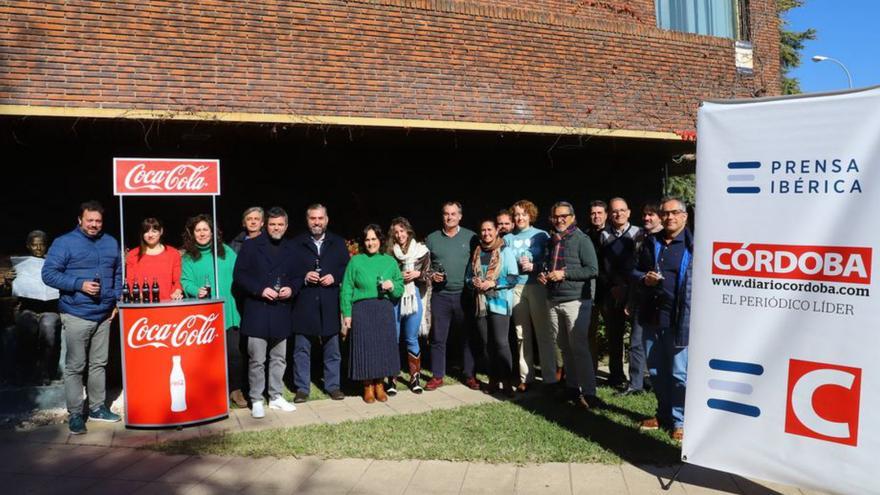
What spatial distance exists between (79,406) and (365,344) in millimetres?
2698

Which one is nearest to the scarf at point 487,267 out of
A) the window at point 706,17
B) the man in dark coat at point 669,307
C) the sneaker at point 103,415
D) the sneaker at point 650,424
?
the man in dark coat at point 669,307

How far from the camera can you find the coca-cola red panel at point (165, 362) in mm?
6020

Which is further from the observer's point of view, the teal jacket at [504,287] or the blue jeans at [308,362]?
the teal jacket at [504,287]

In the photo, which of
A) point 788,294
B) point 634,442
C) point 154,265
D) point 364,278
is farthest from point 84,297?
point 788,294

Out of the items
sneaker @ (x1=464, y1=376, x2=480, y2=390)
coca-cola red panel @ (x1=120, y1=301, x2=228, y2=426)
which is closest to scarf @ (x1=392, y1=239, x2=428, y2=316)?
sneaker @ (x1=464, y1=376, x2=480, y2=390)

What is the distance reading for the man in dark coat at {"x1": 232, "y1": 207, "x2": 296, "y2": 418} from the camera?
6582 mm

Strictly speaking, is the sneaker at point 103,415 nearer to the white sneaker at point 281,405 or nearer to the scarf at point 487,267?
the white sneaker at point 281,405

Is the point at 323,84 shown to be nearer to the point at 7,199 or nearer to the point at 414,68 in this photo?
the point at 414,68

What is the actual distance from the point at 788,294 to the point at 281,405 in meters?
4.82

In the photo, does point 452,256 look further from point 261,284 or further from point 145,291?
point 145,291

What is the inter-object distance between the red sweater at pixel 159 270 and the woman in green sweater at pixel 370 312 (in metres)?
1.68

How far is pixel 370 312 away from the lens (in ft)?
22.9

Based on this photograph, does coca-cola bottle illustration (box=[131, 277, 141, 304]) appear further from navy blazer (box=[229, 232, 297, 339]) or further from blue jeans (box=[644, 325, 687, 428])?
blue jeans (box=[644, 325, 687, 428])

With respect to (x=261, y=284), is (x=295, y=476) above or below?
below
